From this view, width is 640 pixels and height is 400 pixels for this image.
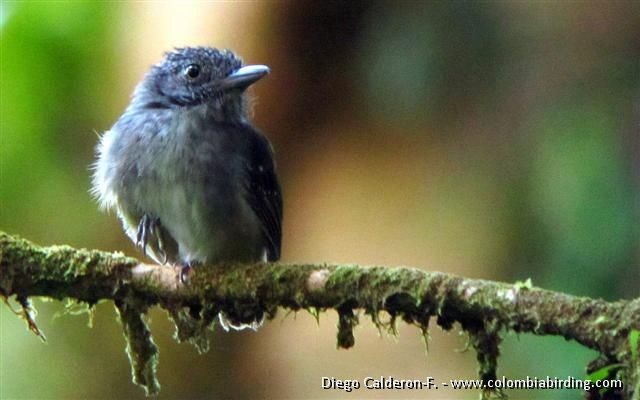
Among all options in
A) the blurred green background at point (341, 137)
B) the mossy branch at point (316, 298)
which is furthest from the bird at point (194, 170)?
the blurred green background at point (341, 137)

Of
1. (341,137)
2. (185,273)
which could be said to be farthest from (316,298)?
(341,137)

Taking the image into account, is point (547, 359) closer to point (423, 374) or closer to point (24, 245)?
point (423, 374)

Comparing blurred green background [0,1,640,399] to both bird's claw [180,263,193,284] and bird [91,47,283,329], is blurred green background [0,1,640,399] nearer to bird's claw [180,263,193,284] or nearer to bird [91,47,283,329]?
bird [91,47,283,329]

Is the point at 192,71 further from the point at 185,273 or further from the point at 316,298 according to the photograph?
the point at 316,298

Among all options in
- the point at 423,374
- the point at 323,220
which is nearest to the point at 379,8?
the point at 323,220

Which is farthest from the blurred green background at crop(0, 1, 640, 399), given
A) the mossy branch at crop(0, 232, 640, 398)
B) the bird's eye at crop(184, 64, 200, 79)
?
the mossy branch at crop(0, 232, 640, 398)

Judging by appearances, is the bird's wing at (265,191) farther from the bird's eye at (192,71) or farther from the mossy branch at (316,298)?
the mossy branch at (316,298)
